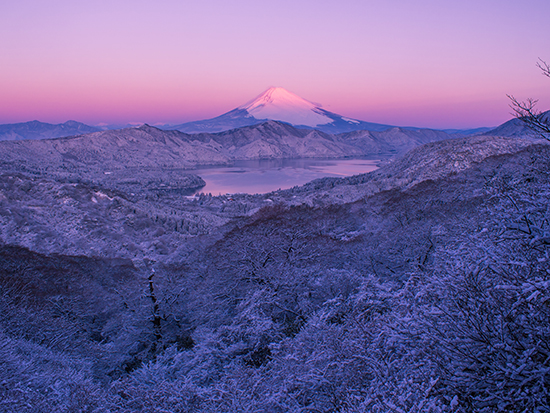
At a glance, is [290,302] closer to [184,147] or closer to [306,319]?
[306,319]

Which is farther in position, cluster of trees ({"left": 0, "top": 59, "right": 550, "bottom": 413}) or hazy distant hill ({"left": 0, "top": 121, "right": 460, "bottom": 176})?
hazy distant hill ({"left": 0, "top": 121, "right": 460, "bottom": 176})

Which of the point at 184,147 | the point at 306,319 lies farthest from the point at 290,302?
the point at 184,147

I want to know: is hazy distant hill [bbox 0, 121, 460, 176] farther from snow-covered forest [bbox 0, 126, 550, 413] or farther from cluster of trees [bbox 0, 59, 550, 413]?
cluster of trees [bbox 0, 59, 550, 413]

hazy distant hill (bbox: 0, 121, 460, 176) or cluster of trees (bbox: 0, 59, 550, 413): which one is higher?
hazy distant hill (bbox: 0, 121, 460, 176)

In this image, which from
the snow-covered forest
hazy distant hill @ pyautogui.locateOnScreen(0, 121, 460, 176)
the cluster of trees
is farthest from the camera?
hazy distant hill @ pyautogui.locateOnScreen(0, 121, 460, 176)

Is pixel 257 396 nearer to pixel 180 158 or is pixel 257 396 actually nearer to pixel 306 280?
pixel 306 280

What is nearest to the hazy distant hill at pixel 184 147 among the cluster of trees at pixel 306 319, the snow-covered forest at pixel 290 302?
the snow-covered forest at pixel 290 302

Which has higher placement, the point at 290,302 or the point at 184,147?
the point at 184,147

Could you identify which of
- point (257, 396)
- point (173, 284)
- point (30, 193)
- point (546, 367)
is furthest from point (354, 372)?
point (30, 193)

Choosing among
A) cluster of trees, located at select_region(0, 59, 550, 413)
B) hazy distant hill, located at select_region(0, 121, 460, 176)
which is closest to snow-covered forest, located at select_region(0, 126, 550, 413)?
cluster of trees, located at select_region(0, 59, 550, 413)
